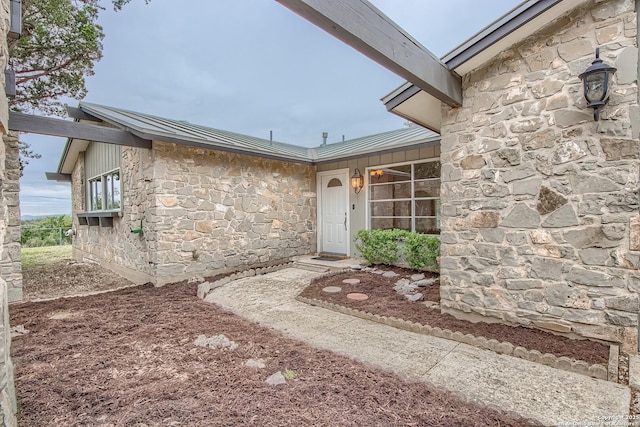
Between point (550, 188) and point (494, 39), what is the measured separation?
156 cm

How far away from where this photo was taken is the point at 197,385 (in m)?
2.27

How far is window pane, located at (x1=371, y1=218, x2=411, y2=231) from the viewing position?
654cm

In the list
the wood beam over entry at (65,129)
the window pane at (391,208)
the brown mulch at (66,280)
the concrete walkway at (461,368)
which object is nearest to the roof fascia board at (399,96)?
the concrete walkway at (461,368)

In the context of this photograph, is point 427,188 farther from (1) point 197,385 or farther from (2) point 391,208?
(1) point 197,385

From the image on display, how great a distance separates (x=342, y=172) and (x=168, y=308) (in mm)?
4985

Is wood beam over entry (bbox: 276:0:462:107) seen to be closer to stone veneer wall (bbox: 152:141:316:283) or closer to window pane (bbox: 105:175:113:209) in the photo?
stone veneer wall (bbox: 152:141:316:283)

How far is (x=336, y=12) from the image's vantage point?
2.14 m

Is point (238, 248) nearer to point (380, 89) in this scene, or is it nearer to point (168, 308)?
point (168, 308)

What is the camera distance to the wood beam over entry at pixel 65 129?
4.16 metres

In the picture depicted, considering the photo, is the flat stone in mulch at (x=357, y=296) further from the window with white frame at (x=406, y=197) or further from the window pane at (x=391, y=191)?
the window pane at (x=391, y=191)

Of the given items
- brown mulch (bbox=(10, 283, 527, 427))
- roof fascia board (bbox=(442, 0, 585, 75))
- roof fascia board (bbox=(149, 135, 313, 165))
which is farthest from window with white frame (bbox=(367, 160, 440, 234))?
brown mulch (bbox=(10, 283, 527, 427))

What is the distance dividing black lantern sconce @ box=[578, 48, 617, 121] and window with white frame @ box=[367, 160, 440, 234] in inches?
135

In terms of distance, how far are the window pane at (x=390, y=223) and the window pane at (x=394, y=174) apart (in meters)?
0.90

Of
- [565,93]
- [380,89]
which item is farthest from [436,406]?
[380,89]
